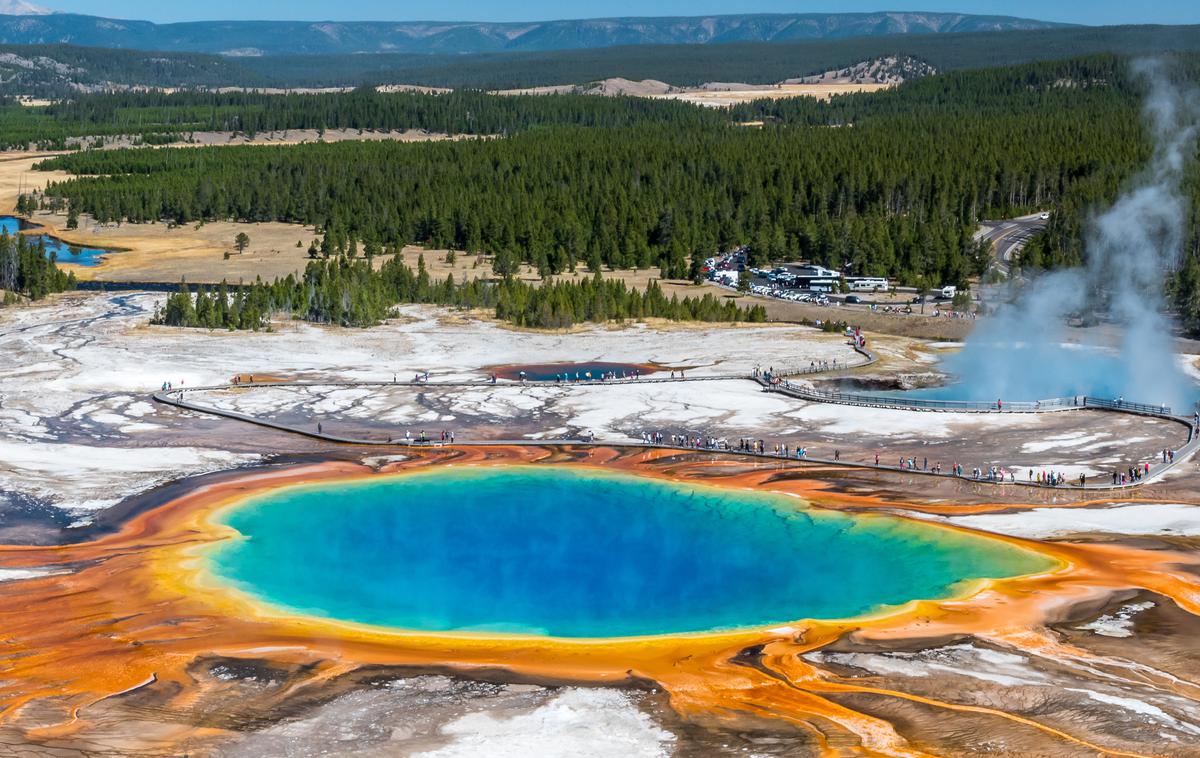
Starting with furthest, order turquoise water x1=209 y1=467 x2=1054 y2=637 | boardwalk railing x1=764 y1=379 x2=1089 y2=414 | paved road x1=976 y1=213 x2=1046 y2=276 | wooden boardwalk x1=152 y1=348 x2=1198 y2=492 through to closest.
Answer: paved road x1=976 y1=213 x2=1046 y2=276
boardwalk railing x1=764 y1=379 x2=1089 y2=414
wooden boardwalk x1=152 y1=348 x2=1198 y2=492
turquoise water x1=209 y1=467 x2=1054 y2=637

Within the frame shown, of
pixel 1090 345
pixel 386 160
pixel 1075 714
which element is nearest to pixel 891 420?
pixel 1090 345

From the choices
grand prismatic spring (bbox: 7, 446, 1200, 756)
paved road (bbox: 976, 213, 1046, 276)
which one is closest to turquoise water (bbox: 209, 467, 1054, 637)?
grand prismatic spring (bbox: 7, 446, 1200, 756)

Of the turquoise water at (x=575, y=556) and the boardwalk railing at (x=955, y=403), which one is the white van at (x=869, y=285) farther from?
the turquoise water at (x=575, y=556)

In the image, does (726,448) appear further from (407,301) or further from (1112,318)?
(407,301)

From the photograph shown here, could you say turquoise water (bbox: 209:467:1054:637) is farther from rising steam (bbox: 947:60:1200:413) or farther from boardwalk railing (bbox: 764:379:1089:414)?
rising steam (bbox: 947:60:1200:413)

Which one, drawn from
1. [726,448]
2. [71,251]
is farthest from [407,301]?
[726,448]

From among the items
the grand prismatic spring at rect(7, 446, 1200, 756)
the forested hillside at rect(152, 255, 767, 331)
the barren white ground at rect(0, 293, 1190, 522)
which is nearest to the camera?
the grand prismatic spring at rect(7, 446, 1200, 756)
